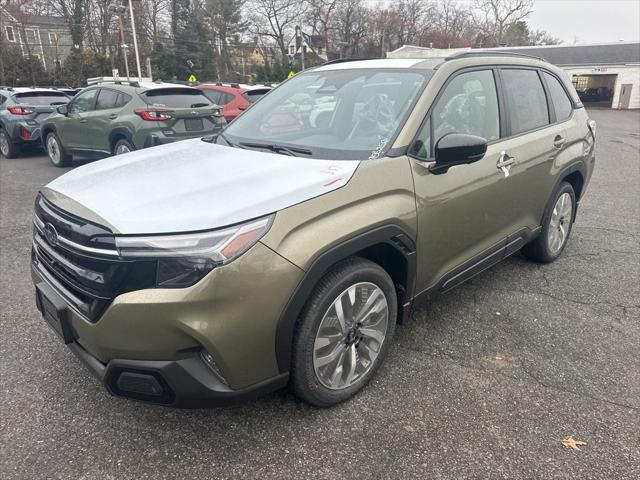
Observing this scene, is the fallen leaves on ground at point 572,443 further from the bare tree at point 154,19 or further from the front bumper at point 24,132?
the bare tree at point 154,19

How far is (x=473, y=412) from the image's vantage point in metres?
2.56

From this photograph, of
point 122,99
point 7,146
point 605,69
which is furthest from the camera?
point 605,69

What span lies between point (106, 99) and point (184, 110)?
178 cm

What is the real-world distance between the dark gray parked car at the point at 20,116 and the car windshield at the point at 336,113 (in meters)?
9.03

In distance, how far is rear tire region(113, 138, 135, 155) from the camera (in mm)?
8031

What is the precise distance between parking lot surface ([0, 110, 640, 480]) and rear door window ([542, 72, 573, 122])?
64.0 inches

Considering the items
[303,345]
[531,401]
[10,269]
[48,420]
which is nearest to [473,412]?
[531,401]

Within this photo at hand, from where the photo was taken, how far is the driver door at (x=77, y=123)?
28.9 ft

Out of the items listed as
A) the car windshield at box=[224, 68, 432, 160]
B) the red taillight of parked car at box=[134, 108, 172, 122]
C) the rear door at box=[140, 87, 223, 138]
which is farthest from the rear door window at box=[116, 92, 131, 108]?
the car windshield at box=[224, 68, 432, 160]

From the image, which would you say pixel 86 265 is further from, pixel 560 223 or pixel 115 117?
pixel 115 117

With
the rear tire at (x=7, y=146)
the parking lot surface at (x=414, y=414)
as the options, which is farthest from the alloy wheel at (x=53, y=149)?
the parking lot surface at (x=414, y=414)

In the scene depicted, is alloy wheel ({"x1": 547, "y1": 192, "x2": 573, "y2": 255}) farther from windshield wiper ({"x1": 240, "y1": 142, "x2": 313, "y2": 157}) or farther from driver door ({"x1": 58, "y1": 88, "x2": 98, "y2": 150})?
driver door ({"x1": 58, "y1": 88, "x2": 98, "y2": 150})

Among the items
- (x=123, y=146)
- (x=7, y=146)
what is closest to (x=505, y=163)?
(x=123, y=146)

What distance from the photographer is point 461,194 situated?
2924 mm
